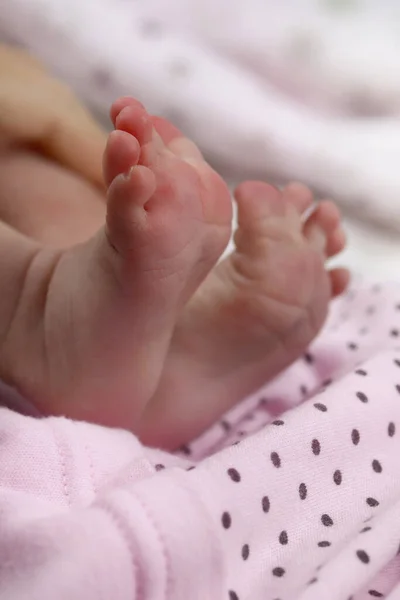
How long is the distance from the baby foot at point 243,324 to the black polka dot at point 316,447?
11 centimetres

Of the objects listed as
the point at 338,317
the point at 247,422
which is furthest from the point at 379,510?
the point at 338,317

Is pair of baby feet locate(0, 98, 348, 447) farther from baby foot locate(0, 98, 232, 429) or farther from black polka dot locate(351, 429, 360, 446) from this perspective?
black polka dot locate(351, 429, 360, 446)

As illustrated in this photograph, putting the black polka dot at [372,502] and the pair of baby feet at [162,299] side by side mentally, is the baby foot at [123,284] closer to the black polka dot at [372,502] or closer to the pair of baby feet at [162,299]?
the pair of baby feet at [162,299]

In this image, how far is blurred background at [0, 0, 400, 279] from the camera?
846mm

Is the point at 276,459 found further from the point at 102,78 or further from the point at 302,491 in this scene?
the point at 102,78

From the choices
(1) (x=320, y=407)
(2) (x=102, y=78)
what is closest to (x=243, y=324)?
(1) (x=320, y=407)

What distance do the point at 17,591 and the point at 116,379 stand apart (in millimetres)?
159

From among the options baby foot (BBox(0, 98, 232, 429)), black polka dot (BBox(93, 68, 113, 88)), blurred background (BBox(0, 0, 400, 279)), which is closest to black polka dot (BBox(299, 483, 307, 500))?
baby foot (BBox(0, 98, 232, 429))

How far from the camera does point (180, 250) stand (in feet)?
1.43

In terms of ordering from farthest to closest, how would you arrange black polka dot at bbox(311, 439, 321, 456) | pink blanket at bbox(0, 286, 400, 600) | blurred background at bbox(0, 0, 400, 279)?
blurred background at bbox(0, 0, 400, 279)
black polka dot at bbox(311, 439, 321, 456)
pink blanket at bbox(0, 286, 400, 600)

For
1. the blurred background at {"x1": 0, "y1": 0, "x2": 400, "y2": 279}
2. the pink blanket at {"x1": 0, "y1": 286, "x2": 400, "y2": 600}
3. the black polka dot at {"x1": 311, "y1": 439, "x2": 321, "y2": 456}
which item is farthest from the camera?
the blurred background at {"x1": 0, "y1": 0, "x2": 400, "y2": 279}

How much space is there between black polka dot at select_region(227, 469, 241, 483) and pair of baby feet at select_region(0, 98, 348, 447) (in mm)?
99

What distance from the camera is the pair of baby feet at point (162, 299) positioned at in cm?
42

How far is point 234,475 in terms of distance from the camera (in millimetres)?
402
